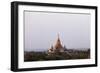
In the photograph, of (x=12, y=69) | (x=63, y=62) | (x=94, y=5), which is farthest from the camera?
(x=94, y=5)

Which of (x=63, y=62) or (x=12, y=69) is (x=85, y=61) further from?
(x=12, y=69)

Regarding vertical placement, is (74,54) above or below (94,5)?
below

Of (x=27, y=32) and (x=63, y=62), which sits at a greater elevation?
(x=27, y=32)

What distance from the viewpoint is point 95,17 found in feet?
5.30

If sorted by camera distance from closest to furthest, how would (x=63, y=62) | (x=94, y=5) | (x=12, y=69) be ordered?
(x=12, y=69)
(x=63, y=62)
(x=94, y=5)

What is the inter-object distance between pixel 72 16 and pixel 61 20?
0.08 metres

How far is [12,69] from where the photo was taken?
1403 millimetres

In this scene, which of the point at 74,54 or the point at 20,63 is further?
the point at 74,54

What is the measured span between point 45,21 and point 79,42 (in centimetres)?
26

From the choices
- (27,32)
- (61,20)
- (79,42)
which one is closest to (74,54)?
(79,42)

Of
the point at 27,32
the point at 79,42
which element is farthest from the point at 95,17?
the point at 27,32

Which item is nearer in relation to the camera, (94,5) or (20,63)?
(20,63)

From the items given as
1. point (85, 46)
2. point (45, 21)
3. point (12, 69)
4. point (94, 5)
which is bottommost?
point (12, 69)

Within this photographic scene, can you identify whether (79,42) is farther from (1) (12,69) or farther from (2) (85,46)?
(1) (12,69)
